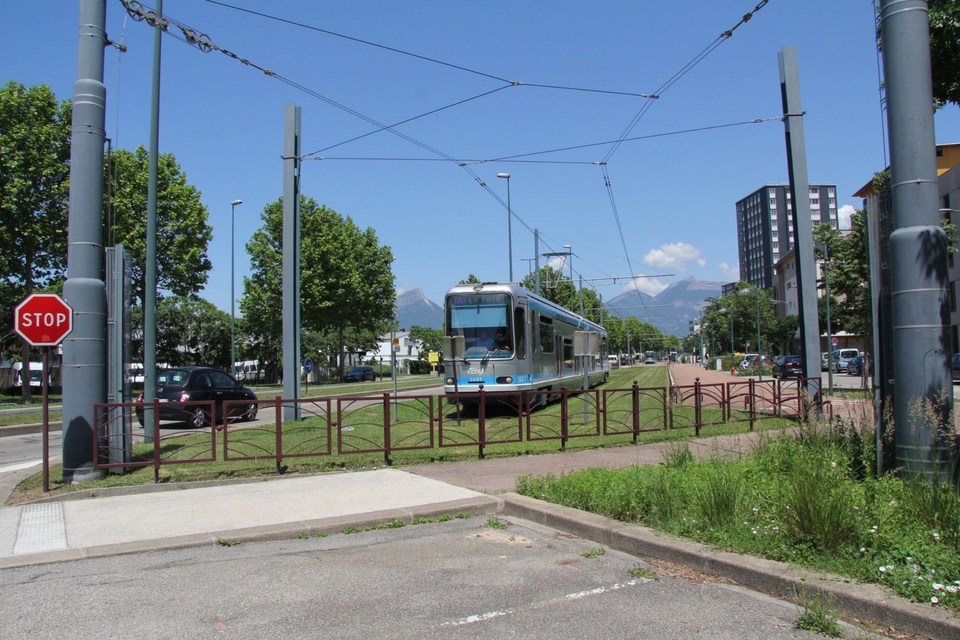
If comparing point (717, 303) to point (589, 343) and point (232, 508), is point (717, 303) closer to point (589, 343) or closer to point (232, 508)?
point (589, 343)

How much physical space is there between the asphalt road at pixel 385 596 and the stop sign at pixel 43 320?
4045 mm

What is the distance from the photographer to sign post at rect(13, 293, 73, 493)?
884cm

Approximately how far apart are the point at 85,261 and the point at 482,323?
995cm

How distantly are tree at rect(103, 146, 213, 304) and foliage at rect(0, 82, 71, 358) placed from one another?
327cm

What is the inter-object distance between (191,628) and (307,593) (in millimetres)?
858

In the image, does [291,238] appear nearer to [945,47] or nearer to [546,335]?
[546,335]

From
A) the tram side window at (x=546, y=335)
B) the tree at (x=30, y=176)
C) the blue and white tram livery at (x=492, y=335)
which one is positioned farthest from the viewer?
the tree at (x=30, y=176)

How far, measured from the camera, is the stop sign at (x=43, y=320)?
8.84 meters

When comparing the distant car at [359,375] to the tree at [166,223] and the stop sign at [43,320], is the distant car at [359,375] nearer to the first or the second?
the tree at [166,223]

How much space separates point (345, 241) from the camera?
52.0 m

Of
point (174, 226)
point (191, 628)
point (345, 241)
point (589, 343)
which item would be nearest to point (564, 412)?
point (589, 343)

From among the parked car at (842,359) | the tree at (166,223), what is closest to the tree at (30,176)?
the tree at (166,223)

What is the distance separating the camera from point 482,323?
59.0 ft

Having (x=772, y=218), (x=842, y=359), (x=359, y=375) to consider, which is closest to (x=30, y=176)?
(x=359, y=375)
